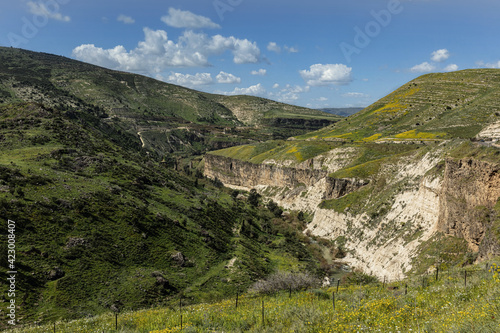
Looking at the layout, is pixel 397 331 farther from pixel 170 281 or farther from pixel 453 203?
pixel 453 203

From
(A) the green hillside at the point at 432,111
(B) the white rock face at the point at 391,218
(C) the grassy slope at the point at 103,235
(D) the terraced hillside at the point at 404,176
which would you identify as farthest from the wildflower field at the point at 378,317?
(A) the green hillside at the point at 432,111

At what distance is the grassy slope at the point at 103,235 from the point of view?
3038 cm

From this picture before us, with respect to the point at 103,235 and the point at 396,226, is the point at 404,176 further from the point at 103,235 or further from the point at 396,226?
the point at 103,235

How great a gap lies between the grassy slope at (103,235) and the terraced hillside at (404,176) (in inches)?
583

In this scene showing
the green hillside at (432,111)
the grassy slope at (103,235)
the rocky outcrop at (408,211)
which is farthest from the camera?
the green hillside at (432,111)

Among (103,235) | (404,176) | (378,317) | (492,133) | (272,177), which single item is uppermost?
(492,133)

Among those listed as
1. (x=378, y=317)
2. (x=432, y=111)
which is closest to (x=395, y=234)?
(x=378, y=317)

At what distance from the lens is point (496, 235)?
27734 mm

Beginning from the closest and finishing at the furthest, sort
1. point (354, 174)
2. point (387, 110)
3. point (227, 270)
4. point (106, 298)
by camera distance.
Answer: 1. point (106, 298)
2. point (227, 270)
3. point (354, 174)
4. point (387, 110)

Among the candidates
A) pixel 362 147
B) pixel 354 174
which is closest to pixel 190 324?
pixel 354 174

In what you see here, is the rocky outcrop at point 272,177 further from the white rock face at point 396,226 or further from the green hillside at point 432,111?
the green hillside at point 432,111

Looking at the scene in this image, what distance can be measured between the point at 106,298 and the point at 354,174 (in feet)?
215

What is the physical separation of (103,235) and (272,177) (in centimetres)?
8830

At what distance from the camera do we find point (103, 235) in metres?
39.1
